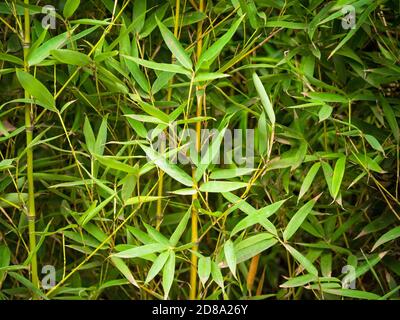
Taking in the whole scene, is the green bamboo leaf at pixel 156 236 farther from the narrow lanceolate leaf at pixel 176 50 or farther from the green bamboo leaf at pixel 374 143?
the green bamboo leaf at pixel 374 143

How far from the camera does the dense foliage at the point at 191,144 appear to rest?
3.57ft

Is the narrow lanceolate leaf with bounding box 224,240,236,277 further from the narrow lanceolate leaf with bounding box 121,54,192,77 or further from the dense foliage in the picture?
the narrow lanceolate leaf with bounding box 121,54,192,77

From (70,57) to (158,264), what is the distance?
15.4 inches

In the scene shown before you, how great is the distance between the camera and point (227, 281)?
1286 mm

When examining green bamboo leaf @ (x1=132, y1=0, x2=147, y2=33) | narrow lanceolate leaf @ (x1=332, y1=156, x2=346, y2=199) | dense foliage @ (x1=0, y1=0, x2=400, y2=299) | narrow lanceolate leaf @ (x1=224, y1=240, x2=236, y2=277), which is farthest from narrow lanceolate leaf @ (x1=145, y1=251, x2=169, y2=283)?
green bamboo leaf @ (x1=132, y1=0, x2=147, y2=33)

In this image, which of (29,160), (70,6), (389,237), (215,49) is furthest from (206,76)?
(389,237)

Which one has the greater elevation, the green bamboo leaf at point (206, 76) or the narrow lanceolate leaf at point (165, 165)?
the green bamboo leaf at point (206, 76)

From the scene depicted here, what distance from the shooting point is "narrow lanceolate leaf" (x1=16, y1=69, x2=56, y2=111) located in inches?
41.1

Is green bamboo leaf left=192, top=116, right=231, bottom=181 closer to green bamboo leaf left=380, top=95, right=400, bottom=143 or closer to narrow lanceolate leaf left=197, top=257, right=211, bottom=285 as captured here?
narrow lanceolate leaf left=197, top=257, right=211, bottom=285

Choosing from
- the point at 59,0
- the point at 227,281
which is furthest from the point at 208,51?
the point at 227,281

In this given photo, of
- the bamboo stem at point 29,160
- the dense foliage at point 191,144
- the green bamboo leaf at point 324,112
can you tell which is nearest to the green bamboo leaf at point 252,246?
the dense foliage at point 191,144

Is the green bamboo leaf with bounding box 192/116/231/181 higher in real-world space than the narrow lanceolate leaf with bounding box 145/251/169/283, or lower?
higher

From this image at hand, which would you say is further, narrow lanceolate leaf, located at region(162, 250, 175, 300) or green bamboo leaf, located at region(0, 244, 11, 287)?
green bamboo leaf, located at region(0, 244, 11, 287)

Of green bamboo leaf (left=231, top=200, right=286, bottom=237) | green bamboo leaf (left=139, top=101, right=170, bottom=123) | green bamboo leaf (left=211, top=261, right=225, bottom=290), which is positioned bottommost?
green bamboo leaf (left=211, top=261, right=225, bottom=290)
